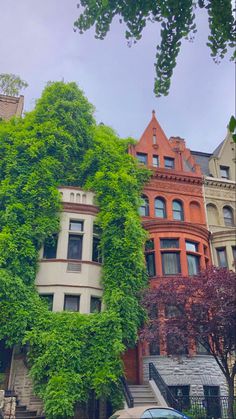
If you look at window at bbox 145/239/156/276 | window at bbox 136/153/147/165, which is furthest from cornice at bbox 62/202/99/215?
window at bbox 136/153/147/165

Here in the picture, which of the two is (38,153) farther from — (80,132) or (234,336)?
(234,336)

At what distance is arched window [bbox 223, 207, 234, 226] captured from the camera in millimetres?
26641

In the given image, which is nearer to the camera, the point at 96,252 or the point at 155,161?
the point at 96,252

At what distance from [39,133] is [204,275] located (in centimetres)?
1274

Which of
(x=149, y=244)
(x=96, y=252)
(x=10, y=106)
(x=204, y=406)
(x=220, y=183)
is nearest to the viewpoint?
(x=204, y=406)

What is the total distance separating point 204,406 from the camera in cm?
1669

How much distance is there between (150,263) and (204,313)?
24.7ft

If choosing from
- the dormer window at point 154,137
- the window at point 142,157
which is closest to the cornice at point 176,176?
the window at point 142,157

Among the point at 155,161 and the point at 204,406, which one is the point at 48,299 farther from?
the point at 155,161

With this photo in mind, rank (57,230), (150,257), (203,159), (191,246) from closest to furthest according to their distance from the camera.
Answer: (57,230), (150,257), (191,246), (203,159)

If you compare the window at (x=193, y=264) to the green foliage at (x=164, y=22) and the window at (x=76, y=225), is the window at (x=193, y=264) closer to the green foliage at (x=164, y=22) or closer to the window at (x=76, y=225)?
the window at (x=76, y=225)

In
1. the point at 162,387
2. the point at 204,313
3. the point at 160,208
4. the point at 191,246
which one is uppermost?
the point at 160,208

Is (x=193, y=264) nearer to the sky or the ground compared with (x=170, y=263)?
nearer to the sky

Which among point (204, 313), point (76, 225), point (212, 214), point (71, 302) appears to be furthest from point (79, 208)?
point (212, 214)
